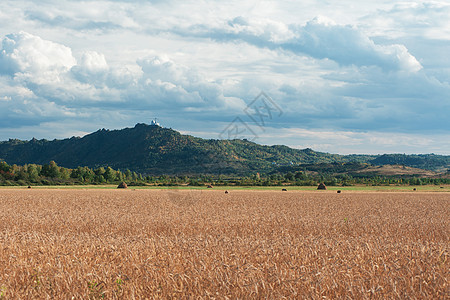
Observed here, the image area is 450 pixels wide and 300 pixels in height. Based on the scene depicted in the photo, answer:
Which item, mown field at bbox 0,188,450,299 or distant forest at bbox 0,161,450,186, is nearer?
mown field at bbox 0,188,450,299

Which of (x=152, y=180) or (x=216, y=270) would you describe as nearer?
(x=216, y=270)

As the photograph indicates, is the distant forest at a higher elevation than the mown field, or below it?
below

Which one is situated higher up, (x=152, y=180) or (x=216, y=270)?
(x=216, y=270)

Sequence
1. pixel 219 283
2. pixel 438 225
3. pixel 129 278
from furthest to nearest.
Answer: pixel 438 225, pixel 129 278, pixel 219 283

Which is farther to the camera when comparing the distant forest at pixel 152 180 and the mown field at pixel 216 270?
the distant forest at pixel 152 180

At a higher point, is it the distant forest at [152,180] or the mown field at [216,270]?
the mown field at [216,270]

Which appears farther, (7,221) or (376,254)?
(7,221)

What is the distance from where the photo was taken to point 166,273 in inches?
352

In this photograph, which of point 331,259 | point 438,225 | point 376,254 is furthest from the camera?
point 438,225

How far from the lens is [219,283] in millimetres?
7770

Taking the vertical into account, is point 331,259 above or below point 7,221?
above

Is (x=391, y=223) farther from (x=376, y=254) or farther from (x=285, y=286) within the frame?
(x=285, y=286)

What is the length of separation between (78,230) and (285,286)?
51.8 feet

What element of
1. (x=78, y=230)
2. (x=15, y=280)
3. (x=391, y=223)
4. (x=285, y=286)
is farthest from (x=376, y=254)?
(x=78, y=230)
